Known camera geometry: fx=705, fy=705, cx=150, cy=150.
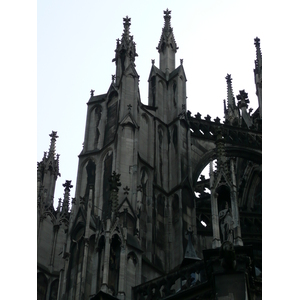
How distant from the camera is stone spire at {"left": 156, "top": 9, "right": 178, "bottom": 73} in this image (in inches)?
1035

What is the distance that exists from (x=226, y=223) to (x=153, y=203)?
5223 millimetres

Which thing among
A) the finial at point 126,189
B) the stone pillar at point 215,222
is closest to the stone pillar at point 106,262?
the finial at point 126,189

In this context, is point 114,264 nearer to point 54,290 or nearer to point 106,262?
point 106,262

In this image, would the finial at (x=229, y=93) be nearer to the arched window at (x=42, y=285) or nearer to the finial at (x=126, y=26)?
the finial at (x=126, y=26)

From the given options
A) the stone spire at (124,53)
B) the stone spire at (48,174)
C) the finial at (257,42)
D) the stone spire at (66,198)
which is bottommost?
the stone spire at (66,198)

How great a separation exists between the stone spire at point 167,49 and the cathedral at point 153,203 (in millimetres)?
53

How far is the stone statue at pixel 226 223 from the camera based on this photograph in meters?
15.2

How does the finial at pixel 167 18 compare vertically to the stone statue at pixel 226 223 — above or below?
above

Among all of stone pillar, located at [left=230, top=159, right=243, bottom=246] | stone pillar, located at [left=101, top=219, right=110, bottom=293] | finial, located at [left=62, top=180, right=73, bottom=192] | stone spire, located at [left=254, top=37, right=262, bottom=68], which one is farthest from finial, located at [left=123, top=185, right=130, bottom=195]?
stone spire, located at [left=254, top=37, right=262, bottom=68]

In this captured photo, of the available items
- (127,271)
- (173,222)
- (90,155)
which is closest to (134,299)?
(127,271)

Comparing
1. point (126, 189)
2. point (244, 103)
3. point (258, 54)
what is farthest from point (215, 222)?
point (244, 103)

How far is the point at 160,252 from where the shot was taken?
19594 millimetres

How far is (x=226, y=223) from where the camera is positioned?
51.0 feet

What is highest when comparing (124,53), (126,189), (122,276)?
(124,53)
